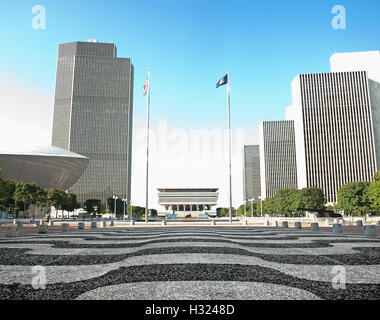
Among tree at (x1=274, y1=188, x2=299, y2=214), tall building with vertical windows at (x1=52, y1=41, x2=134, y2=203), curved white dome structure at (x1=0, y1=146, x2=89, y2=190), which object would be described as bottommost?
tree at (x1=274, y1=188, x2=299, y2=214)

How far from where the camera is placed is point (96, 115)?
18538cm

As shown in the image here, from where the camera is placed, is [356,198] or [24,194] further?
[356,198]

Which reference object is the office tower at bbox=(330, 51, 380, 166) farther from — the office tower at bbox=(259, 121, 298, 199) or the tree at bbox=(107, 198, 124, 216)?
the tree at bbox=(107, 198, 124, 216)

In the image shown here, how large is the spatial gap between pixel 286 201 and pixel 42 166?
95.6m

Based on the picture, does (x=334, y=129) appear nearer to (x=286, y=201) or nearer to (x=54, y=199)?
(x=286, y=201)

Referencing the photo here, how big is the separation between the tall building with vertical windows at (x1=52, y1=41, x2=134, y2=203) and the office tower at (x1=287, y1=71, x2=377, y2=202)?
106 metres

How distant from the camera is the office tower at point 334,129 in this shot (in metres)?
125

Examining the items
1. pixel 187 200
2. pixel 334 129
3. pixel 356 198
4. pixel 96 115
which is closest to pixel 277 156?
pixel 334 129

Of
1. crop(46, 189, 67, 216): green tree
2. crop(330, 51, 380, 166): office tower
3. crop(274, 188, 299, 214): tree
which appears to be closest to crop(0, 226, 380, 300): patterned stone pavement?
crop(46, 189, 67, 216): green tree

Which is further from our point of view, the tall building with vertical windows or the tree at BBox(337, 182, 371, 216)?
the tall building with vertical windows

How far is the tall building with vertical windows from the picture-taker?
183 meters

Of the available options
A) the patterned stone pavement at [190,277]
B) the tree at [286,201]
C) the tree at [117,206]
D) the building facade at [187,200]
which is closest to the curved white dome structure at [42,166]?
the tree at [117,206]

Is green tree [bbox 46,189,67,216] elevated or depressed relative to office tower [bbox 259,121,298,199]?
depressed

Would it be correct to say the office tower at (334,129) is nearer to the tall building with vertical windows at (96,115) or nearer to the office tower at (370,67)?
the office tower at (370,67)
